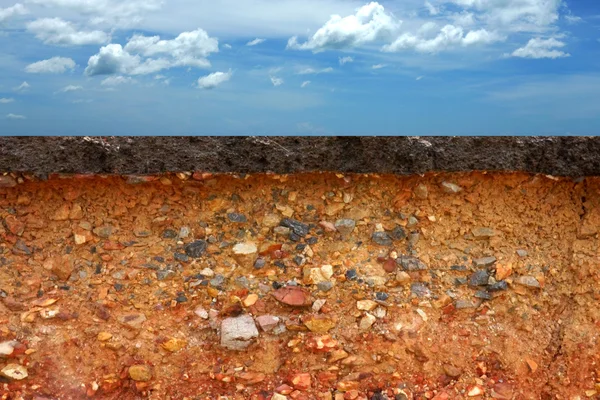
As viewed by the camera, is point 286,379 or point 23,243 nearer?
point 286,379

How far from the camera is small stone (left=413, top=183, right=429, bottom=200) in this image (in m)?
3.49

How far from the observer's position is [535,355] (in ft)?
11.0

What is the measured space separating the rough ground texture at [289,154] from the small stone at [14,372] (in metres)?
1.06

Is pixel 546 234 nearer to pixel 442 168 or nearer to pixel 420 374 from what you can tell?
pixel 442 168

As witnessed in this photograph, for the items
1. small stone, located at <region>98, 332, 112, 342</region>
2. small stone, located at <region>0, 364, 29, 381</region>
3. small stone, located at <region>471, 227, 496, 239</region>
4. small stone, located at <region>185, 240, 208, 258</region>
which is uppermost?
small stone, located at <region>471, 227, 496, 239</region>

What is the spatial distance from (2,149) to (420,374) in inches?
102

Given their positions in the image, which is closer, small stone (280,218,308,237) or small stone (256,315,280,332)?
small stone (256,315,280,332)

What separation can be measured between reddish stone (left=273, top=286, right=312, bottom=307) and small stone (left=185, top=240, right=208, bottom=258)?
0.47 metres

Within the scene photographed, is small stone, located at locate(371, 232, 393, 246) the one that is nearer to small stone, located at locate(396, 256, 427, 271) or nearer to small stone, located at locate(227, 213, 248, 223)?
small stone, located at locate(396, 256, 427, 271)

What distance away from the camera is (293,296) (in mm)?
3297

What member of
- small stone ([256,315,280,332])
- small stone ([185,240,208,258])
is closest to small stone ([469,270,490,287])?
small stone ([256,315,280,332])

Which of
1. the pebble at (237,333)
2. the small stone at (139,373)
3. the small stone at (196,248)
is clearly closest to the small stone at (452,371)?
the pebble at (237,333)

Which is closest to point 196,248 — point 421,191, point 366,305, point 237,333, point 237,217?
point 237,217

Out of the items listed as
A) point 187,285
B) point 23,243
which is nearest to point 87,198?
point 23,243
